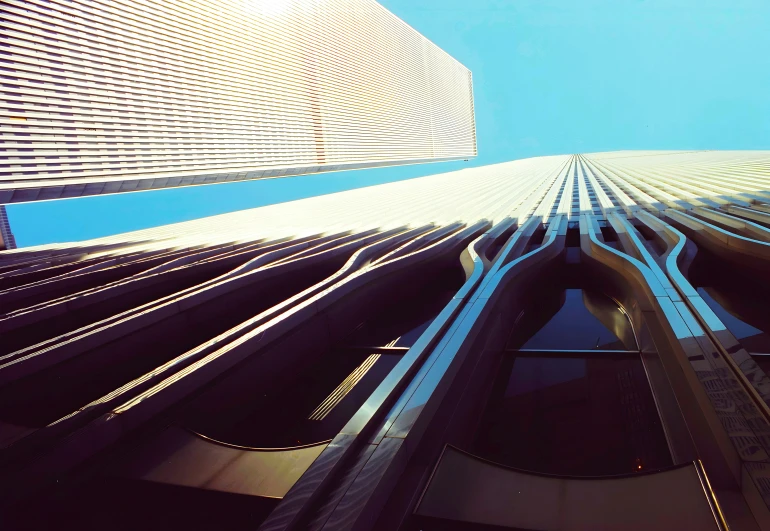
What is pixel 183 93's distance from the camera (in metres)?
43.7

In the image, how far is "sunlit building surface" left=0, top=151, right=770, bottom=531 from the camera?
11.1ft

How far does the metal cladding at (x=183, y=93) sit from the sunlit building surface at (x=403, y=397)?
94.6ft

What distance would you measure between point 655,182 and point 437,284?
20586 mm

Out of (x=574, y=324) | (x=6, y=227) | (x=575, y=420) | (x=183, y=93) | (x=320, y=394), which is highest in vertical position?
(x=183, y=93)

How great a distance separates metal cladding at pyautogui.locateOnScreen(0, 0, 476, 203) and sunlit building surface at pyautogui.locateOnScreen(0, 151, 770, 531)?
28.8 meters

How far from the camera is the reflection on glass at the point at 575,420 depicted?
4383 millimetres

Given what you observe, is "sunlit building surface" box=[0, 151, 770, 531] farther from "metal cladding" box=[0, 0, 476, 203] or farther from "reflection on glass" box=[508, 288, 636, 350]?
"metal cladding" box=[0, 0, 476, 203]

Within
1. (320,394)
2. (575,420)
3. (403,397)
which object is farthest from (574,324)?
(320,394)

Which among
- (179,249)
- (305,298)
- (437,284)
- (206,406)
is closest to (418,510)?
(206,406)

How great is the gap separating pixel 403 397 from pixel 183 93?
47.3 metres

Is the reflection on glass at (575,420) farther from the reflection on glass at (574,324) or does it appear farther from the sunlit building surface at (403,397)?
the reflection on glass at (574,324)

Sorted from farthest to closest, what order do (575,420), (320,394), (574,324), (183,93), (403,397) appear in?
1. (183,93)
2. (574,324)
3. (320,394)
4. (575,420)
5. (403,397)

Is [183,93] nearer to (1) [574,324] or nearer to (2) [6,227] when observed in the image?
(2) [6,227]

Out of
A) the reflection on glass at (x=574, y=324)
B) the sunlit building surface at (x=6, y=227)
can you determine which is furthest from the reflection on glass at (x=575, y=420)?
the sunlit building surface at (x=6, y=227)
